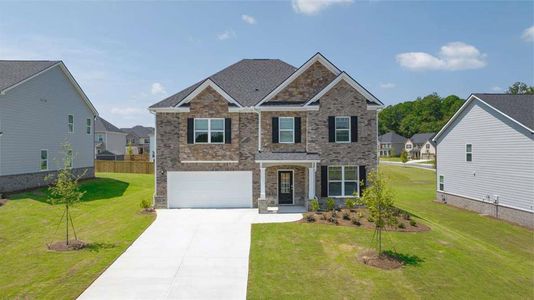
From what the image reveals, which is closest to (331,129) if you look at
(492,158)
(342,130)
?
(342,130)

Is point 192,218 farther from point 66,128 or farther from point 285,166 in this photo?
point 66,128

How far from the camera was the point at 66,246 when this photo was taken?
1266cm

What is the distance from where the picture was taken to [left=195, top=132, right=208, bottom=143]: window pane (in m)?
19.7

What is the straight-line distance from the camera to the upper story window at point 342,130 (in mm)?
19312

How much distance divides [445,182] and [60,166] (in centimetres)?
2992

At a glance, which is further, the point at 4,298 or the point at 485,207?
the point at 485,207

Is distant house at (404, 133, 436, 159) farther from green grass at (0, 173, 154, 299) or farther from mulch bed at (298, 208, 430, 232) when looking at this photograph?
green grass at (0, 173, 154, 299)

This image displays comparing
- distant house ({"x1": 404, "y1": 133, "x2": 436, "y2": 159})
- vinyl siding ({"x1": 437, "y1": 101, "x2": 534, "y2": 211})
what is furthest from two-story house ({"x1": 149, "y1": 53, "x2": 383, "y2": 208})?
distant house ({"x1": 404, "y1": 133, "x2": 436, "y2": 159})

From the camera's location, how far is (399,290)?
9844mm

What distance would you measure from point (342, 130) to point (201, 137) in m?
8.45

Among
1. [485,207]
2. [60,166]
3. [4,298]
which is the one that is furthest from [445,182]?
[60,166]

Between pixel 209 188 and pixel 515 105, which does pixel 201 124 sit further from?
pixel 515 105

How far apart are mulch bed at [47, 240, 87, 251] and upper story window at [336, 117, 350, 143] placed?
13.9 m

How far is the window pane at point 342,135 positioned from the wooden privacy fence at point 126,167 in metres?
24.8
